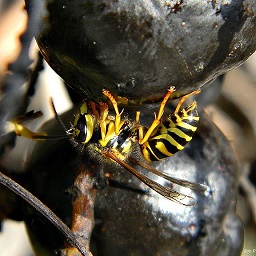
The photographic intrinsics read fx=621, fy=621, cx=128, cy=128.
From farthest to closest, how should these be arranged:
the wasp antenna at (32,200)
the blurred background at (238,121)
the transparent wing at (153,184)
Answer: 1. the blurred background at (238,121)
2. the transparent wing at (153,184)
3. the wasp antenna at (32,200)

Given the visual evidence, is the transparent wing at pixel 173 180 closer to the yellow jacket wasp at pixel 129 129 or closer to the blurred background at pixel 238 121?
the yellow jacket wasp at pixel 129 129

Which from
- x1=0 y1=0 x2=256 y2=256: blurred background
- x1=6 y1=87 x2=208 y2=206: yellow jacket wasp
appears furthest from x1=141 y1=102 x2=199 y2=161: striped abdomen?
x1=0 y1=0 x2=256 y2=256: blurred background

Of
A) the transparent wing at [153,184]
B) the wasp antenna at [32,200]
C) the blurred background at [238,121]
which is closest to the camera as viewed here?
the wasp antenna at [32,200]

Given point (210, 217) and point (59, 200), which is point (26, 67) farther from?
point (210, 217)

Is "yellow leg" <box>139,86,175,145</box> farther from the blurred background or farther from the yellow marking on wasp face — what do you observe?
the blurred background

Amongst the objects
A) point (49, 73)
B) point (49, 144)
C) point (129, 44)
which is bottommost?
point (49, 73)

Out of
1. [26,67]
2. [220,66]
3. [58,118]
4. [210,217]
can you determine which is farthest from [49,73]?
[26,67]

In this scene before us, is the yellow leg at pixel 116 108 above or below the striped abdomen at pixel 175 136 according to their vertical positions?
above

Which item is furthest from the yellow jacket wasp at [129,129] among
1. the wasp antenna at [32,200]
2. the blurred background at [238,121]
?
the blurred background at [238,121]
